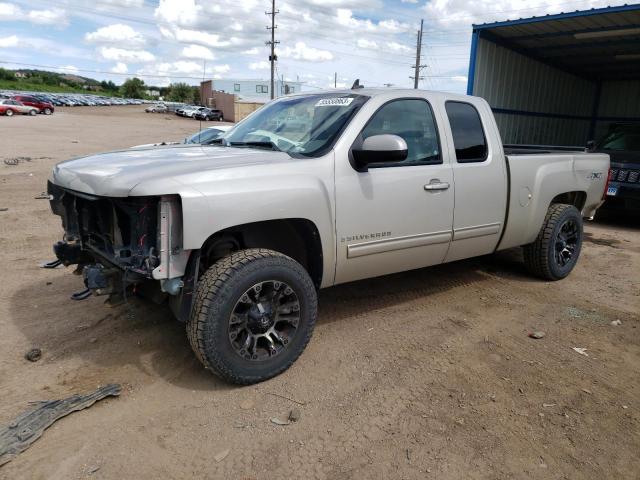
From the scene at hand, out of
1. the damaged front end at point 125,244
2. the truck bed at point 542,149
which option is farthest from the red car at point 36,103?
the damaged front end at point 125,244

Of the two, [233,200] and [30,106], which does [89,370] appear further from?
[30,106]

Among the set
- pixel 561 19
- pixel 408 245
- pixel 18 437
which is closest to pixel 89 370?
pixel 18 437

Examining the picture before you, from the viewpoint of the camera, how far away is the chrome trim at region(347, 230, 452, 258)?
359 cm

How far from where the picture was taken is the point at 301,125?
3.85m

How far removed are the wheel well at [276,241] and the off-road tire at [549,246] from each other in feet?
9.29

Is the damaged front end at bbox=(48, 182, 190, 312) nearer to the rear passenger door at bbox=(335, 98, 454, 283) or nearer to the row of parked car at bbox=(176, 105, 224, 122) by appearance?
the rear passenger door at bbox=(335, 98, 454, 283)

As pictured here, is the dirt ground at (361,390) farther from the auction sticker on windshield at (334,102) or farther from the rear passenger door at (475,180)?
the auction sticker on windshield at (334,102)

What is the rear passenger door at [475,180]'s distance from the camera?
4207 millimetres

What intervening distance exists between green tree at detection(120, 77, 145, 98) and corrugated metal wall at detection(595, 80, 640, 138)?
123003 mm

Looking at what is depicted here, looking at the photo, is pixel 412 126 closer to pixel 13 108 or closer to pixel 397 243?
pixel 397 243

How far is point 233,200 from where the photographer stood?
9.54 ft

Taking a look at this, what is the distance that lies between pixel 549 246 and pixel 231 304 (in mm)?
3710

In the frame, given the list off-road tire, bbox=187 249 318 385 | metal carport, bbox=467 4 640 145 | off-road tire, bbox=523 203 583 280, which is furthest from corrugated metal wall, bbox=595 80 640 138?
off-road tire, bbox=187 249 318 385

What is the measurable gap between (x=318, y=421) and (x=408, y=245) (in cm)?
162
